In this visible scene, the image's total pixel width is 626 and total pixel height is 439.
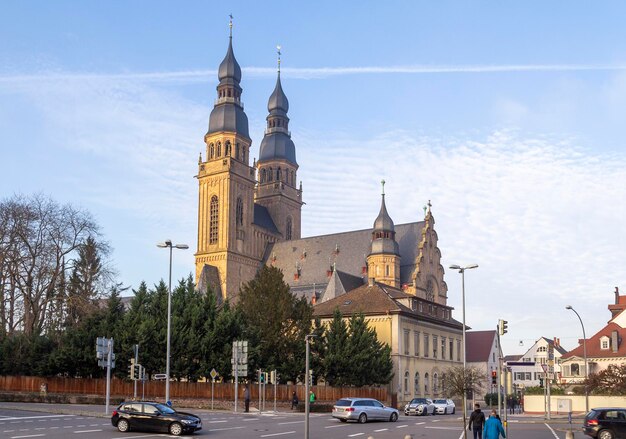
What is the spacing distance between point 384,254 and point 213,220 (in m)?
28.3

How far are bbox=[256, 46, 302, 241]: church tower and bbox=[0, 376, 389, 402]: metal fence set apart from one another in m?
64.9

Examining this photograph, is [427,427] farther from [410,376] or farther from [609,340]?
[609,340]

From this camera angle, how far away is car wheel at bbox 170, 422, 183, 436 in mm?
28913

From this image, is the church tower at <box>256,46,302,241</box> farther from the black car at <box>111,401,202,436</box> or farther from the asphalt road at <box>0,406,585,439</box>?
the black car at <box>111,401,202,436</box>

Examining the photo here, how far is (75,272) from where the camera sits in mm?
55875

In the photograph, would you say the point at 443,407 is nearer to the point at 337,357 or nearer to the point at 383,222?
the point at 337,357

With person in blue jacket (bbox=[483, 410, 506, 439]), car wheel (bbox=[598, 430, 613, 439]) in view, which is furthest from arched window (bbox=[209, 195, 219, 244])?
person in blue jacket (bbox=[483, 410, 506, 439])

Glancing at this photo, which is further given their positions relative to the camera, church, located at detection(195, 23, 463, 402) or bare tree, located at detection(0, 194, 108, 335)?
church, located at detection(195, 23, 463, 402)

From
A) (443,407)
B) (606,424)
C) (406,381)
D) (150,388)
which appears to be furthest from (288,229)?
(606,424)

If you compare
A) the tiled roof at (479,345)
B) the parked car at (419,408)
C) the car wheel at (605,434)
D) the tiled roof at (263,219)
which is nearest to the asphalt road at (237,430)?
the car wheel at (605,434)

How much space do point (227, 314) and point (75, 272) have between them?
11499 millimetres

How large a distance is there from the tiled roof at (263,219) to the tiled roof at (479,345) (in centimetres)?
3414

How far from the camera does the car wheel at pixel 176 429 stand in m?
28.9

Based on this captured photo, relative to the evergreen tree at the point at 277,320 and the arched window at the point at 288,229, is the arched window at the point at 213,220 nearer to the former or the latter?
the arched window at the point at 288,229
